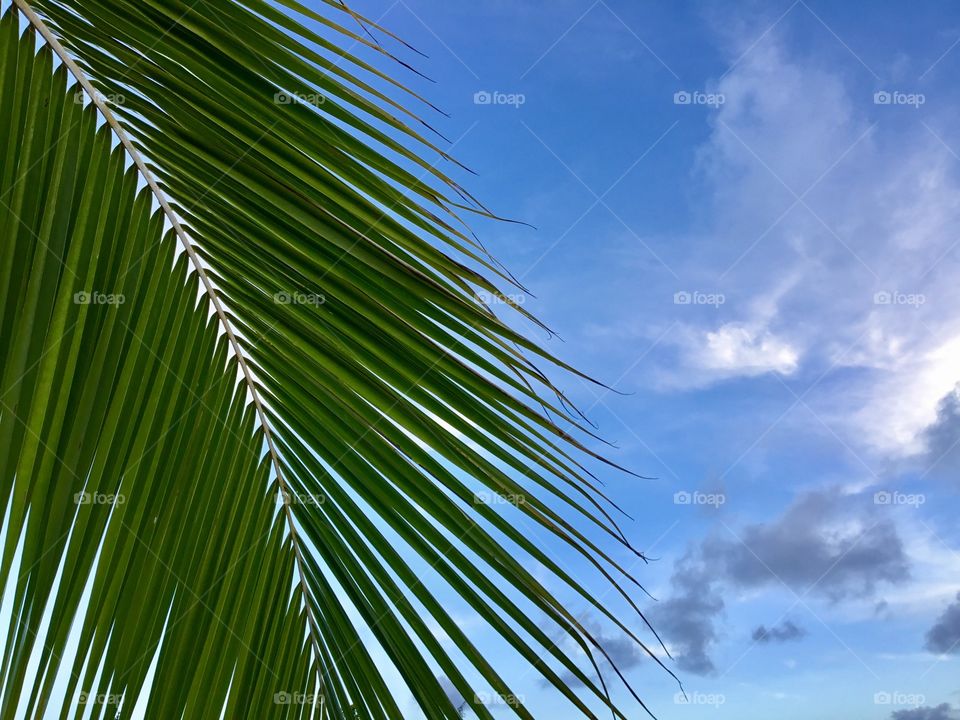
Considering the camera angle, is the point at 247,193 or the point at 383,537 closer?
the point at 247,193

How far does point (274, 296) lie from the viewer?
1369 millimetres

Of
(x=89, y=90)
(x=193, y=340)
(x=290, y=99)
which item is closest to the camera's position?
(x=290, y=99)

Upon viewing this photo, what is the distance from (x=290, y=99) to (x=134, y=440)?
70 cm

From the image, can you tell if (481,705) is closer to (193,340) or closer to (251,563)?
(251,563)

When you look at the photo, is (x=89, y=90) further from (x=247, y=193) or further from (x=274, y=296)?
(x=274, y=296)

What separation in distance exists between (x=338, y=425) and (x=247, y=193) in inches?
17.5

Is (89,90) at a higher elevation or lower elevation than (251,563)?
higher

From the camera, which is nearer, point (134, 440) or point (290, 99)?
point (290, 99)

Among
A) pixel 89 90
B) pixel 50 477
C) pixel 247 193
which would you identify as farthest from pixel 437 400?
pixel 89 90

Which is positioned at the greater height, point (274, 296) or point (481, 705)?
point (274, 296)

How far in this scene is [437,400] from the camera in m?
1.27

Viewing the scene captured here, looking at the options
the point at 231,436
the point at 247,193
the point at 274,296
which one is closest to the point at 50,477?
the point at 231,436

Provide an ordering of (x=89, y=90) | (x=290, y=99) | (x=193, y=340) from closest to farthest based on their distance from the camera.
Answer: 1. (x=290, y=99)
2. (x=89, y=90)
3. (x=193, y=340)

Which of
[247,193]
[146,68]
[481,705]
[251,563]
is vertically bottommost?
[481,705]
